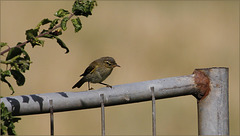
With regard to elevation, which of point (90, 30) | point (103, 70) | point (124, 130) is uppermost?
point (90, 30)

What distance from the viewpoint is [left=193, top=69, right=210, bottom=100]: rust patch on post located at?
376 centimetres

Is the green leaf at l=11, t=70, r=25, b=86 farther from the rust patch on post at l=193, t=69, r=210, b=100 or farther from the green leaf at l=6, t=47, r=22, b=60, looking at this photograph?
the rust patch on post at l=193, t=69, r=210, b=100

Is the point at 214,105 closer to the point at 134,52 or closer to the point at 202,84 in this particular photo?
the point at 202,84

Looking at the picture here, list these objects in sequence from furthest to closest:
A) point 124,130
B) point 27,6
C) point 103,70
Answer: point 27,6 < point 124,130 < point 103,70

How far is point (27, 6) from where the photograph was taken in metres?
16.6

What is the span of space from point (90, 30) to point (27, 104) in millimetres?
13351

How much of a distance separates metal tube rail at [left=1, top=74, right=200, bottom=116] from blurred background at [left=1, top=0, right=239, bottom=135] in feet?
28.8

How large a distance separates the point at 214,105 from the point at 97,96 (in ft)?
3.03

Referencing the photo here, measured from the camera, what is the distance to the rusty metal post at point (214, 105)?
148 inches

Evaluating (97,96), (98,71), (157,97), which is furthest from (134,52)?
(97,96)

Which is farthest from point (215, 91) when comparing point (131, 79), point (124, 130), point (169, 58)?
point (169, 58)

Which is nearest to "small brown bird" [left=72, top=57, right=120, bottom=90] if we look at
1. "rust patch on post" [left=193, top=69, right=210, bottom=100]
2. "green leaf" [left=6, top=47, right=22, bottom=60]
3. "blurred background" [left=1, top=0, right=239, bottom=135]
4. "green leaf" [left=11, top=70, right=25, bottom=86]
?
"blurred background" [left=1, top=0, right=239, bottom=135]

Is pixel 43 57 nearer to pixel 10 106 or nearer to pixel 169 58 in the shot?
pixel 169 58

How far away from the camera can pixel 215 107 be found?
3.76m
